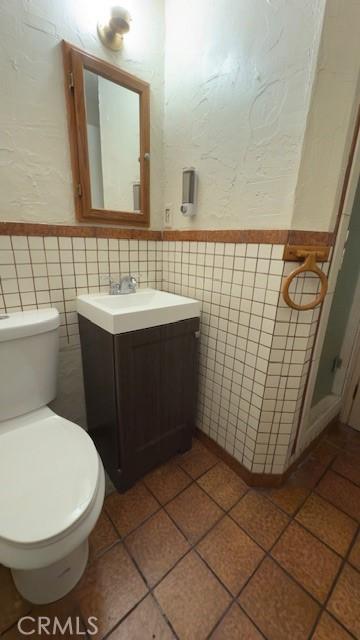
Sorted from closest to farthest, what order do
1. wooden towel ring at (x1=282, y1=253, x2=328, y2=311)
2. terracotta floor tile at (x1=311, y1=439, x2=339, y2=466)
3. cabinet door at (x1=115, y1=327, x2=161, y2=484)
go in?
1. wooden towel ring at (x1=282, y1=253, x2=328, y2=311)
2. cabinet door at (x1=115, y1=327, x2=161, y2=484)
3. terracotta floor tile at (x1=311, y1=439, x2=339, y2=466)

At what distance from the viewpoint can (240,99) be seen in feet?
3.19

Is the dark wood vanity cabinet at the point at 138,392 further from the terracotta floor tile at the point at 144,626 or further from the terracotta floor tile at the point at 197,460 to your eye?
the terracotta floor tile at the point at 144,626

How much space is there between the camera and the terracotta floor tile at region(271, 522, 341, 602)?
89 cm

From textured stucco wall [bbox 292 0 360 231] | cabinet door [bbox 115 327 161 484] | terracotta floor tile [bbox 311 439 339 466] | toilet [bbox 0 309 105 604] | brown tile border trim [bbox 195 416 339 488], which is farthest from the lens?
terracotta floor tile [bbox 311 439 339 466]

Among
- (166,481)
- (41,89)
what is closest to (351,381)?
(166,481)

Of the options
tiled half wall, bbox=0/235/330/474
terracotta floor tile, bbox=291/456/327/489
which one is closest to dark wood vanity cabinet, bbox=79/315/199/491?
tiled half wall, bbox=0/235/330/474

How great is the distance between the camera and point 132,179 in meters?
1.33

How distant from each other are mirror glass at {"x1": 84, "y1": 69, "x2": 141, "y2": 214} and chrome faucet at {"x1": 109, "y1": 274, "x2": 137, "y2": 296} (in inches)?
14.1

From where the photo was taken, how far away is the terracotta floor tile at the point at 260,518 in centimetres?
104

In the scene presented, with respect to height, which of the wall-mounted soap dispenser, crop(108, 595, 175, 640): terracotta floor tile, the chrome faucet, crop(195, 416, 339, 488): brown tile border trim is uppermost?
the wall-mounted soap dispenser

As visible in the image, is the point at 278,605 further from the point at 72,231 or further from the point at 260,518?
the point at 72,231

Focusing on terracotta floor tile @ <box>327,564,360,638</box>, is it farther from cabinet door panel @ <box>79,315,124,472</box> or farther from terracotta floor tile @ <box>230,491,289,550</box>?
cabinet door panel @ <box>79,315,124,472</box>

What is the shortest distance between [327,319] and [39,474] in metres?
1.22

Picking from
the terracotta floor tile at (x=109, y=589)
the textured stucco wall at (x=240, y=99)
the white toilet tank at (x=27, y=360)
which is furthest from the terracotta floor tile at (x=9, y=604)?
the textured stucco wall at (x=240, y=99)
